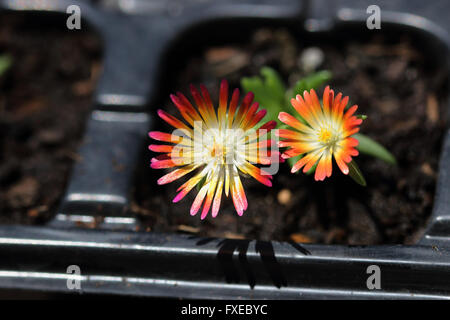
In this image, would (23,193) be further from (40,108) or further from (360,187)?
(360,187)

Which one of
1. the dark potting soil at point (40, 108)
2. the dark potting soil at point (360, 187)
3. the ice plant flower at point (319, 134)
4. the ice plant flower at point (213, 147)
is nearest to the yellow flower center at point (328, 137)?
the ice plant flower at point (319, 134)

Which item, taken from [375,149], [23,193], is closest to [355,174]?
[375,149]

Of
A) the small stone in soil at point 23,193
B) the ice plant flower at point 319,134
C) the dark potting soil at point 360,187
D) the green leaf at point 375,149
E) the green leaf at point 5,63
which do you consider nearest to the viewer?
the ice plant flower at point 319,134

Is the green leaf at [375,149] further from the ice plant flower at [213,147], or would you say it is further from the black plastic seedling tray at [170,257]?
the ice plant flower at [213,147]

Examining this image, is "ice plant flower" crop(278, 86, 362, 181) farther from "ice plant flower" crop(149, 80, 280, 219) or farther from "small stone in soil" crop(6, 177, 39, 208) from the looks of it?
"small stone in soil" crop(6, 177, 39, 208)

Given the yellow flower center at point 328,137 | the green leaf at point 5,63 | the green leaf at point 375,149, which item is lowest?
the green leaf at point 375,149

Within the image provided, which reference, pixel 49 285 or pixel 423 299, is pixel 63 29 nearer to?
pixel 49 285

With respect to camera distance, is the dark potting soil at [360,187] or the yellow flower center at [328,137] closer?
the yellow flower center at [328,137]
